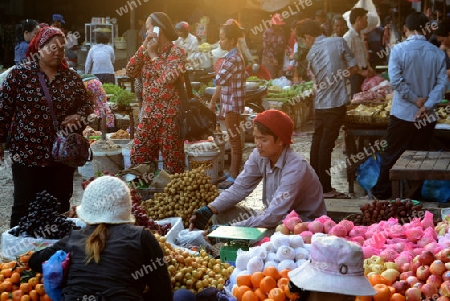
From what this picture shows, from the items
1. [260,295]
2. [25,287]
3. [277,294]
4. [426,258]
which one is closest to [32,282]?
[25,287]

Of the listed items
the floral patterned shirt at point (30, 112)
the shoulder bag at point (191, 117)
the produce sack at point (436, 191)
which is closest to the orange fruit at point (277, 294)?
the floral patterned shirt at point (30, 112)

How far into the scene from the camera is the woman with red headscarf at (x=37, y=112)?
17.5 feet

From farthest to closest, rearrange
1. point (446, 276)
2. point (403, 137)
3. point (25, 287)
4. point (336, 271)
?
1. point (403, 137)
2. point (25, 287)
3. point (446, 276)
4. point (336, 271)

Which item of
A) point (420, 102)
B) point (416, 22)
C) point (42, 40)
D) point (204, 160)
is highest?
point (416, 22)

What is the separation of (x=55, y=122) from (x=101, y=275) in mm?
2358

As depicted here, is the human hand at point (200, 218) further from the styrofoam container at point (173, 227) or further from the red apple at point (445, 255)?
the red apple at point (445, 255)

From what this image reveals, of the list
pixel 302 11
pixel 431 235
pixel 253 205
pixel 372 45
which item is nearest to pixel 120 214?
pixel 431 235

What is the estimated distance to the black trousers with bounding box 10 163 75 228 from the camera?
544cm

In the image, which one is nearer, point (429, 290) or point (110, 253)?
point (110, 253)

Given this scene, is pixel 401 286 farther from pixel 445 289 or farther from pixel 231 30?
pixel 231 30

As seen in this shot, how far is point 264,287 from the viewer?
383 centimetres

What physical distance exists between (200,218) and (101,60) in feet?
26.0

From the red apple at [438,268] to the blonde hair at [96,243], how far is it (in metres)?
1.86

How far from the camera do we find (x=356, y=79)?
11305mm
